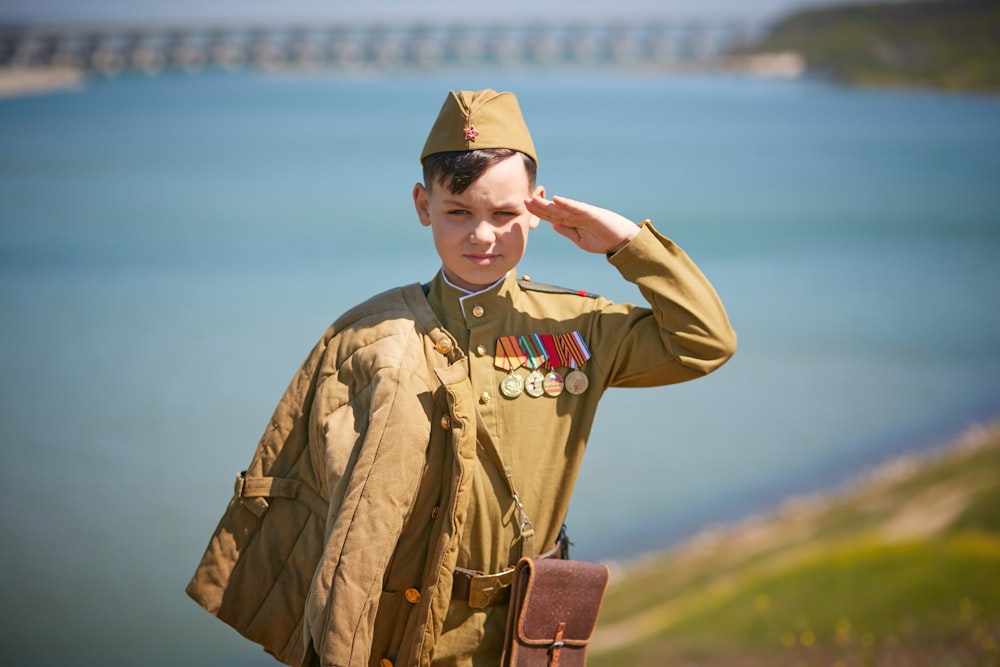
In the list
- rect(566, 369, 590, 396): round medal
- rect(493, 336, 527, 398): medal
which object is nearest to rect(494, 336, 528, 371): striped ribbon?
rect(493, 336, 527, 398): medal

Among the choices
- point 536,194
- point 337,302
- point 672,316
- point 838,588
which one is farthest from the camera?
point 337,302

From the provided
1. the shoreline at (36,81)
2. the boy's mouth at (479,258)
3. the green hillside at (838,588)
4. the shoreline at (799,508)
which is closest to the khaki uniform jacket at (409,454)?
the boy's mouth at (479,258)

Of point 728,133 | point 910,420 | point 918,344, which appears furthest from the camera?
point 728,133

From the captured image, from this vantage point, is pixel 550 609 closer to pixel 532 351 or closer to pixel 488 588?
pixel 488 588

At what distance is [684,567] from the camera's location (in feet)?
25.2

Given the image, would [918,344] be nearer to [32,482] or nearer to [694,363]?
[32,482]

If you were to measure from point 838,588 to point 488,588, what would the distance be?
3850 millimetres

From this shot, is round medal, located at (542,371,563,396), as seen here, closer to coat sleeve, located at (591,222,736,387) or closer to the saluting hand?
coat sleeve, located at (591,222,736,387)

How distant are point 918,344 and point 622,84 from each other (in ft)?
158

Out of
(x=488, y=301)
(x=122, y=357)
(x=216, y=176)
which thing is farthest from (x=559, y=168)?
(x=488, y=301)

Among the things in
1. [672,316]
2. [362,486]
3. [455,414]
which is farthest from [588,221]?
[362,486]

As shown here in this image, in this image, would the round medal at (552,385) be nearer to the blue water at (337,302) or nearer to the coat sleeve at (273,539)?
the coat sleeve at (273,539)

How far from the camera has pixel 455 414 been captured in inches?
89.9

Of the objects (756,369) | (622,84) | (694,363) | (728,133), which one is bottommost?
(694,363)
